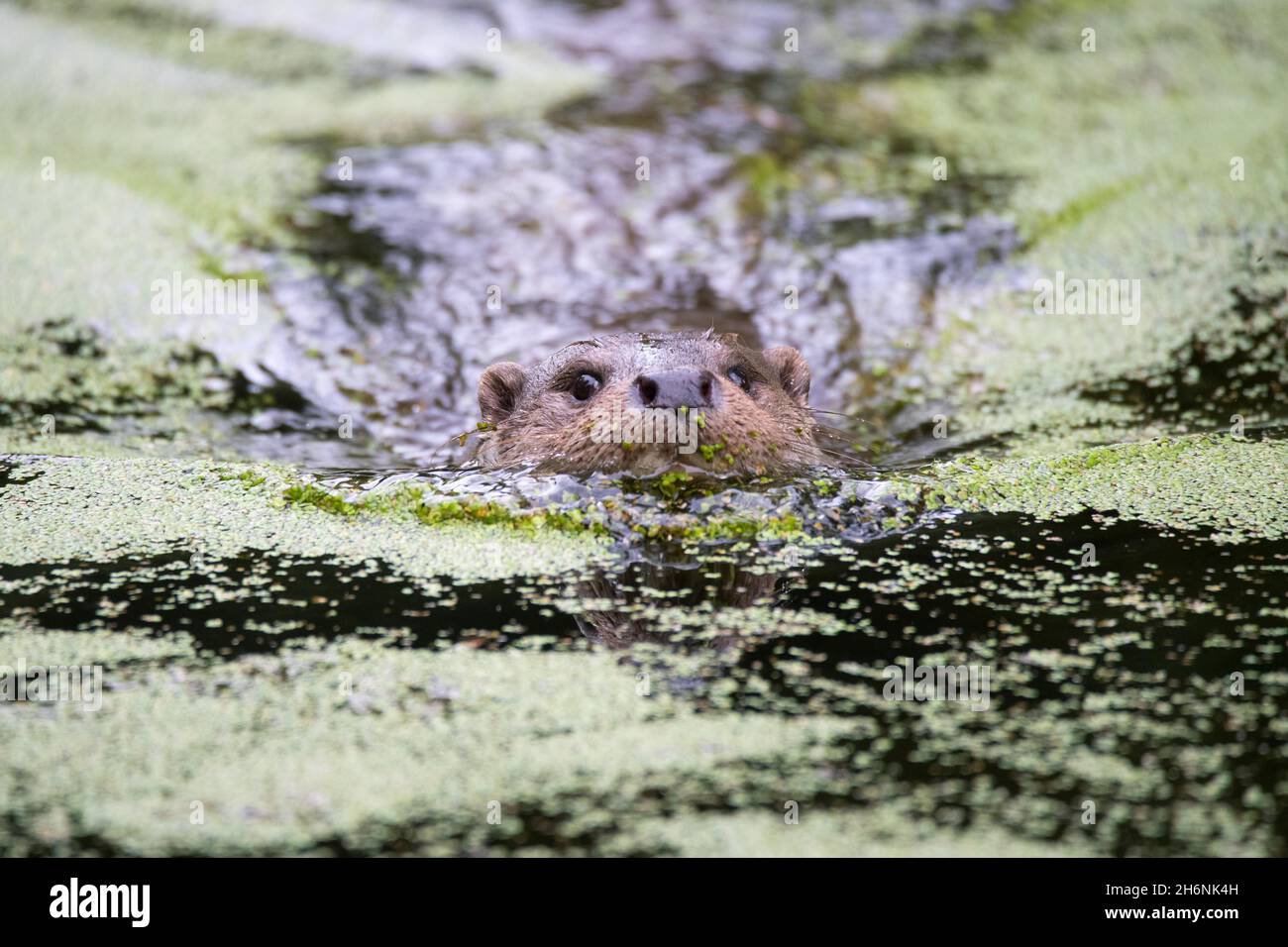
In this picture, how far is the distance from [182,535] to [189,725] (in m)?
1.36

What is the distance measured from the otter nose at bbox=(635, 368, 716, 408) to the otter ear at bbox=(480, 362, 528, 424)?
4.30 feet
